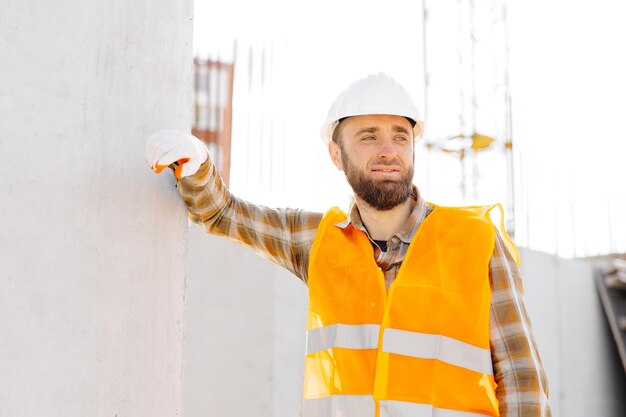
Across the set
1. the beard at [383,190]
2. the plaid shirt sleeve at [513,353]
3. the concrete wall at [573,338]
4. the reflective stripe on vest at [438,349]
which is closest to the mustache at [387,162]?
the beard at [383,190]

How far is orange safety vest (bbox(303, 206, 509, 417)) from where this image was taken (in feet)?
8.02

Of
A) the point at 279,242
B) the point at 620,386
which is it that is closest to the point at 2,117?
the point at 279,242

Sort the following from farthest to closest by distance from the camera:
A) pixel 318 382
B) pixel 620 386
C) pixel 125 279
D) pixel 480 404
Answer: pixel 620 386
pixel 318 382
pixel 480 404
pixel 125 279

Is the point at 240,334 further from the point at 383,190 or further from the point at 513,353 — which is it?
the point at 513,353

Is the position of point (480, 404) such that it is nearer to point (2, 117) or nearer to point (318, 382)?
point (318, 382)

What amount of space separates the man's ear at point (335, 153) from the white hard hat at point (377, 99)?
0.14 meters

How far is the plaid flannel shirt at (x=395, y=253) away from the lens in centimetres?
244

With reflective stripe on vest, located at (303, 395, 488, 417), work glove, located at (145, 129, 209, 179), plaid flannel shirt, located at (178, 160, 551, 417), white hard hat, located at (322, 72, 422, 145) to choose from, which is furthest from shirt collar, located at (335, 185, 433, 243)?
work glove, located at (145, 129, 209, 179)

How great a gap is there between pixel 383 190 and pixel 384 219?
0.14m

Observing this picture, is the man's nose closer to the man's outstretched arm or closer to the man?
the man

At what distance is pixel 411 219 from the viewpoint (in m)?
2.81

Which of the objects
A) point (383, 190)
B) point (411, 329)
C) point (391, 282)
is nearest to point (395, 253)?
point (391, 282)

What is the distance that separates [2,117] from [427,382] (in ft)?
4.80

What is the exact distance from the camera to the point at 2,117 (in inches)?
70.4
